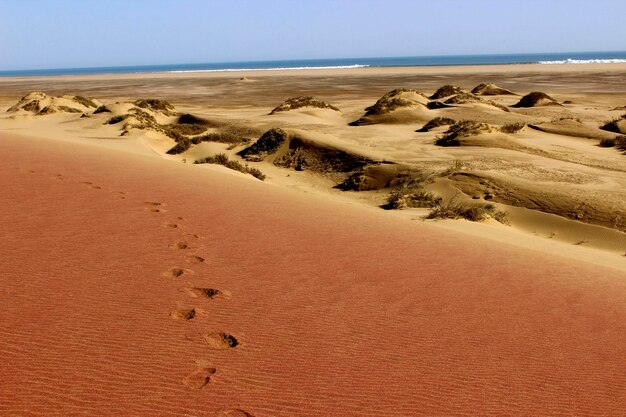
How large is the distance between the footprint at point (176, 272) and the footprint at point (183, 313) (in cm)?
84

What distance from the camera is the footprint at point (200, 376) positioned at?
11.2ft

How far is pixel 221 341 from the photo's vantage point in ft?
13.2

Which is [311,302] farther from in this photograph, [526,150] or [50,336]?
[526,150]

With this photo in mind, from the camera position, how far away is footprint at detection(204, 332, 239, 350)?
394 cm

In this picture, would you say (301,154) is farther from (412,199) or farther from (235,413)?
(235,413)

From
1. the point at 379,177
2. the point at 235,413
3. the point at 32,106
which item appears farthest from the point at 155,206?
the point at 32,106

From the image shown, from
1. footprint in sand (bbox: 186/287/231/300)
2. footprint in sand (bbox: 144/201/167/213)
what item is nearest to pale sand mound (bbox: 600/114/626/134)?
footprint in sand (bbox: 144/201/167/213)

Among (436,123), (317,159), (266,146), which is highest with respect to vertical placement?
(436,123)

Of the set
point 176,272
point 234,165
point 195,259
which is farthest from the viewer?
point 234,165

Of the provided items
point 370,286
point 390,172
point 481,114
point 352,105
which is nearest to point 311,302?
point 370,286

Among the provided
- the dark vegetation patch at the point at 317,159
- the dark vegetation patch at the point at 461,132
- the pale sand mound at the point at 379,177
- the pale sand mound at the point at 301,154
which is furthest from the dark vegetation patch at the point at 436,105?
the pale sand mound at the point at 379,177

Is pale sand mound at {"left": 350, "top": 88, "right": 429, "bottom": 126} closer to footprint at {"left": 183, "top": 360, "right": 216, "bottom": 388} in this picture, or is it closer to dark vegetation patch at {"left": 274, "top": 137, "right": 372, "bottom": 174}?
dark vegetation patch at {"left": 274, "top": 137, "right": 372, "bottom": 174}

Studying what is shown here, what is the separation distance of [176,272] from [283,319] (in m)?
1.46

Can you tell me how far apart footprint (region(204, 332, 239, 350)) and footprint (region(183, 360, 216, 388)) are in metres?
0.27
